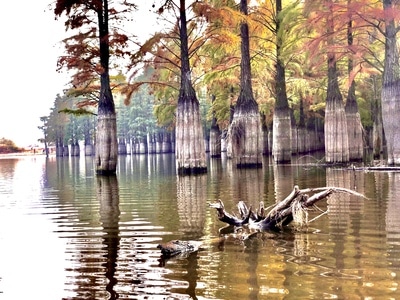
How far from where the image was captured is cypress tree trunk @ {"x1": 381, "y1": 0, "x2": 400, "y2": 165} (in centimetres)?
2145

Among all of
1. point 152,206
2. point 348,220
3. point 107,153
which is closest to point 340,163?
point 107,153

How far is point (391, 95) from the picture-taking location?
846 inches

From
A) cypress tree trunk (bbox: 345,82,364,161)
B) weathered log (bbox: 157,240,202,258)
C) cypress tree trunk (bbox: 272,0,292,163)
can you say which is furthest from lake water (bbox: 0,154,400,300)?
cypress tree trunk (bbox: 345,82,364,161)

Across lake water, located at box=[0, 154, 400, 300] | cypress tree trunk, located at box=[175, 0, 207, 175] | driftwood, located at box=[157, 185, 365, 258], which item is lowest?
lake water, located at box=[0, 154, 400, 300]

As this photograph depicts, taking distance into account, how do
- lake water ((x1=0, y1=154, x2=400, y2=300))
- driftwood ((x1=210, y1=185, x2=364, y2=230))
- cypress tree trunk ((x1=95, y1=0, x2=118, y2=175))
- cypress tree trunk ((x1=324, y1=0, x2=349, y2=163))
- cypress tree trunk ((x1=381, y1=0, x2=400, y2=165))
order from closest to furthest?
1. lake water ((x1=0, y1=154, x2=400, y2=300))
2. driftwood ((x1=210, y1=185, x2=364, y2=230))
3. cypress tree trunk ((x1=381, y1=0, x2=400, y2=165))
4. cypress tree trunk ((x1=95, y1=0, x2=118, y2=175))
5. cypress tree trunk ((x1=324, y1=0, x2=349, y2=163))

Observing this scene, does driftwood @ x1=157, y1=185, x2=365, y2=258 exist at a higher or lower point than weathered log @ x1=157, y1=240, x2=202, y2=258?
higher

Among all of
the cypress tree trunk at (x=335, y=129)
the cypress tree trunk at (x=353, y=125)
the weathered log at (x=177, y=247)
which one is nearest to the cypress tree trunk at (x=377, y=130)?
the cypress tree trunk at (x=353, y=125)

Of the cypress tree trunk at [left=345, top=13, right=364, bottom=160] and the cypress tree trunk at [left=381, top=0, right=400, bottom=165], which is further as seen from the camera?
the cypress tree trunk at [left=345, top=13, right=364, bottom=160]

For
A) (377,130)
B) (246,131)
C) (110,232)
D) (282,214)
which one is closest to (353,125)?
(377,130)

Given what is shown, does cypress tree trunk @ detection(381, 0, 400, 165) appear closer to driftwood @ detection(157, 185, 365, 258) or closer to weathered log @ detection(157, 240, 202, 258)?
driftwood @ detection(157, 185, 365, 258)

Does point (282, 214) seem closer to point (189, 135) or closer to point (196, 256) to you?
point (196, 256)

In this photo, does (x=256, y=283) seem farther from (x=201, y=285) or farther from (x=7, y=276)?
(x=7, y=276)

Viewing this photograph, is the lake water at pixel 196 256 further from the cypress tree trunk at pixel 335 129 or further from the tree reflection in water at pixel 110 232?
the cypress tree trunk at pixel 335 129

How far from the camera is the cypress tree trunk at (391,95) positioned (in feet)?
70.4
